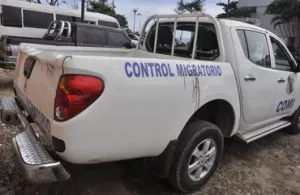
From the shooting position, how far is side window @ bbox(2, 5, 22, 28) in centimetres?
1360

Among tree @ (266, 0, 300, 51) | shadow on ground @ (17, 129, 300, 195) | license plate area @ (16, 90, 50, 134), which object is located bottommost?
shadow on ground @ (17, 129, 300, 195)

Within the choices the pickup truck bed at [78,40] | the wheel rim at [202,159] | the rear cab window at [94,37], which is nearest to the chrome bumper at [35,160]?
the wheel rim at [202,159]

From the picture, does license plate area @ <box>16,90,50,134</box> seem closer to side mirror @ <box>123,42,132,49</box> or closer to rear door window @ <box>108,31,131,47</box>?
side mirror @ <box>123,42,132,49</box>

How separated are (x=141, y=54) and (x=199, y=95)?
185cm

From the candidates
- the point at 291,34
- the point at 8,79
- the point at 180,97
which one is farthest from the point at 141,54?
the point at 291,34

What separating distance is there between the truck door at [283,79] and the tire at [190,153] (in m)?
1.61

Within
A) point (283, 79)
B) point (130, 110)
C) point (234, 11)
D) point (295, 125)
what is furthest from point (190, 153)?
point (234, 11)

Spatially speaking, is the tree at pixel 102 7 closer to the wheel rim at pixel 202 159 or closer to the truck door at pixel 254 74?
the truck door at pixel 254 74

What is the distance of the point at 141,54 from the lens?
467 cm

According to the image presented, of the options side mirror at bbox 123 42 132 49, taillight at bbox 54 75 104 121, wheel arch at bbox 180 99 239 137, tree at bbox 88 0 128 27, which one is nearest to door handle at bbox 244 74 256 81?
wheel arch at bbox 180 99 239 137

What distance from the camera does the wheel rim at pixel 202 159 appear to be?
3.23 metres

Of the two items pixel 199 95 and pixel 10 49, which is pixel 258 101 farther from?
pixel 10 49

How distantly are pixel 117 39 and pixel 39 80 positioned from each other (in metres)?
7.16

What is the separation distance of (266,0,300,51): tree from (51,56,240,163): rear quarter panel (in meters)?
28.5
